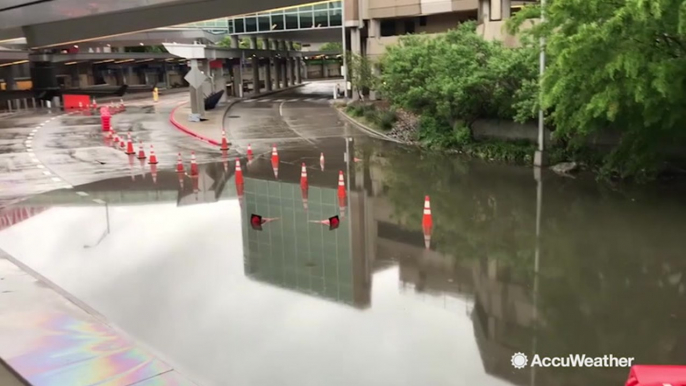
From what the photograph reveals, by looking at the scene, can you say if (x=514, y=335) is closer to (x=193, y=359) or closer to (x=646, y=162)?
(x=193, y=359)

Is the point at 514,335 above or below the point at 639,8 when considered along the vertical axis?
below

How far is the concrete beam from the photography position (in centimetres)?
966

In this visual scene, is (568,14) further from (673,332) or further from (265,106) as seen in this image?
(265,106)

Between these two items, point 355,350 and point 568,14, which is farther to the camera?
point 568,14

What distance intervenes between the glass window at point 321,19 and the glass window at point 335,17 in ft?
1.13

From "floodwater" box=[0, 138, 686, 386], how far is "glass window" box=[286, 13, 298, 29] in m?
38.3

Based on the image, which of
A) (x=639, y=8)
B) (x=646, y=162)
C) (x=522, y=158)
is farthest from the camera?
(x=522, y=158)

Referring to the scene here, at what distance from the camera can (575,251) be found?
38.9 feet

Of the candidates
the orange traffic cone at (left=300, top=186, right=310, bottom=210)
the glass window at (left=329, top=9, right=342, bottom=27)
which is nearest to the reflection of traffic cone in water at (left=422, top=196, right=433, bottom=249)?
the orange traffic cone at (left=300, top=186, right=310, bottom=210)

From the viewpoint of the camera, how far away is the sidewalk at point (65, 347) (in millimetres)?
6754

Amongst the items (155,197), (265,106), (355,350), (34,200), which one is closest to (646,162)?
(355,350)

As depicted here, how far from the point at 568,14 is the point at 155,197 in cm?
1183

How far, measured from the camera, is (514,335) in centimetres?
838

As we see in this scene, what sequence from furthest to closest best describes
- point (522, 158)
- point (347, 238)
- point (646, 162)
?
point (522, 158) → point (646, 162) → point (347, 238)
